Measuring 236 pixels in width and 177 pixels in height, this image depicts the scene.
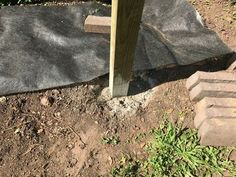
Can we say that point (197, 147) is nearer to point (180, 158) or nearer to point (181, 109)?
point (180, 158)

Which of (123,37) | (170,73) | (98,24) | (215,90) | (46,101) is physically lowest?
(46,101)

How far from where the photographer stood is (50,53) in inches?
118

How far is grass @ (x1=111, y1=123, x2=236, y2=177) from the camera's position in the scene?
2631mm

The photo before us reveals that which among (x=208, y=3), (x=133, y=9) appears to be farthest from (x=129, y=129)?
(x=208, y=3)

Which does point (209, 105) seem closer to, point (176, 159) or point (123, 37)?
point (176, 159)

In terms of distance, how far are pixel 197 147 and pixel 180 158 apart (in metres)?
0.17

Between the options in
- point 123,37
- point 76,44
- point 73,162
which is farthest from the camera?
point 76,44

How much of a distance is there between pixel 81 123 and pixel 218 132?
1.10 metres

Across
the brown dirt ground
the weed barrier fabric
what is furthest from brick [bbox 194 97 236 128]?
the weed barrier fabric

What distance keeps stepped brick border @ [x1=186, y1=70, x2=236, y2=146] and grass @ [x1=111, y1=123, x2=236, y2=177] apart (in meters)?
0.10

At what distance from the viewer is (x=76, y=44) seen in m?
3.07

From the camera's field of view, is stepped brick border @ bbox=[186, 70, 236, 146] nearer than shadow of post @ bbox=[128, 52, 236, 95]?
Yes

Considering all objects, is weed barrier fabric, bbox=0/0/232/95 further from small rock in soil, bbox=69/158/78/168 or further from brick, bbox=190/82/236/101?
small rock in soil, bbox=69/158/78/168

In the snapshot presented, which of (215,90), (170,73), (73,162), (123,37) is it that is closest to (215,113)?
(215,90)
